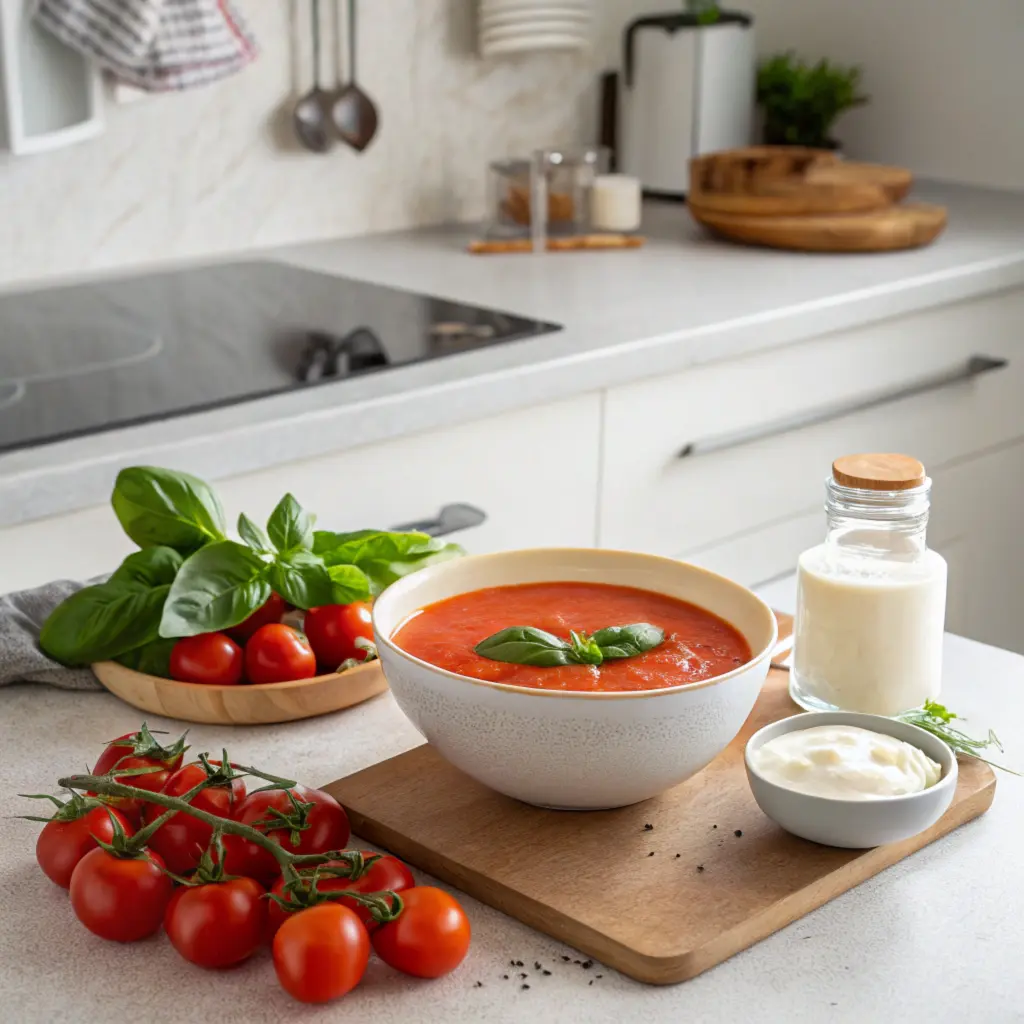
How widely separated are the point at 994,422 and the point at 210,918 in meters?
1.93

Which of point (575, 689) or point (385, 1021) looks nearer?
point (385, 1021)

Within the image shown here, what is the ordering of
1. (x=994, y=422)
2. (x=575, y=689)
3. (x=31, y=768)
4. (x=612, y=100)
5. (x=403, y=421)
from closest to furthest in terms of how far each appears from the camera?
(x=575, y=689), (x=31, y=768), (x=403, y=421), (x=994, y=422), (x=612, y=100)

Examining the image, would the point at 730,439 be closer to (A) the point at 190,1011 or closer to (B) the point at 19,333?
(B) the point at 19,333

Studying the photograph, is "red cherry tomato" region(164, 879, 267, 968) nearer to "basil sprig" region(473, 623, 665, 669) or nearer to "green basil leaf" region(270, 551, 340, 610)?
"basil sprig" region(473, 623, 665, 669)

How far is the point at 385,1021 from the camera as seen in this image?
659mm

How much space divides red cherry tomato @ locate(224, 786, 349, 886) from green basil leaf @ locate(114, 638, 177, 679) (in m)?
0.21

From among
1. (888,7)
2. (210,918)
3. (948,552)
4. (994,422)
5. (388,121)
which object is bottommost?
(948,552)

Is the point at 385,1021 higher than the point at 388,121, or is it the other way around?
the point at 388,121

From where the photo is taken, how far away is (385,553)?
3.37ft

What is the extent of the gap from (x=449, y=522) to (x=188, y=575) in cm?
69

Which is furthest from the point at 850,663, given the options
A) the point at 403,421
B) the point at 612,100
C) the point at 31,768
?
the point at 612,100

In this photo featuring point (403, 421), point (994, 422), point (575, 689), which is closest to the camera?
point (575, 689)

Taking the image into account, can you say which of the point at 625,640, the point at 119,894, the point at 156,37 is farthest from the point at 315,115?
the point at 119,894

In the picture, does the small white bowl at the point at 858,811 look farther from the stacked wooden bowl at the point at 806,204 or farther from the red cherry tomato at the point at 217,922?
the stacked wooden bowl at the point at 806,204
